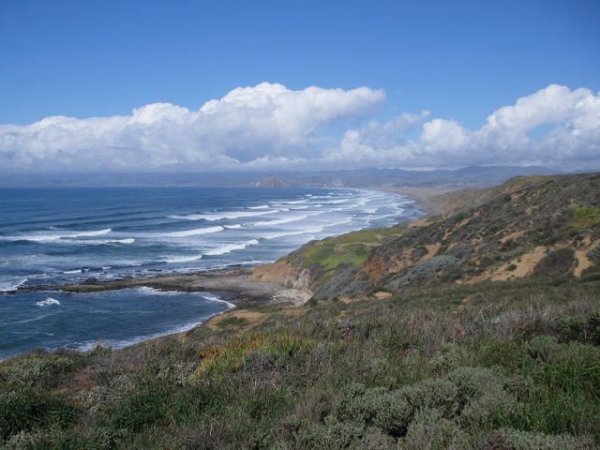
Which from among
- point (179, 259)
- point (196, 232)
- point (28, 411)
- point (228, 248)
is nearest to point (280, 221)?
point (196, 232)

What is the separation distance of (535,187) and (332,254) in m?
20.3

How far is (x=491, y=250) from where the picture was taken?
31.4 m

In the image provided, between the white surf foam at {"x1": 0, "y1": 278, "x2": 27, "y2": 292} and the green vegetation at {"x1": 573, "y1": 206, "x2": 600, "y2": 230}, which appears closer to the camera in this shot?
the green vegetation at {"x1": 573, "y1": 206, "x2": 600, "y2": 230}

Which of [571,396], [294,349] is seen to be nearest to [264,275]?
[294,349]

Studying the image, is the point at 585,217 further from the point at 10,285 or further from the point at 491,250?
the point at 10,285

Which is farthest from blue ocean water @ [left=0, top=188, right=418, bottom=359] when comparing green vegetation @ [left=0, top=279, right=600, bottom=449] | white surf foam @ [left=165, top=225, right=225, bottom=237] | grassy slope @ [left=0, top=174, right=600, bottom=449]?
green vegetation @ [left=0, top=279, right=600, bottom=449]

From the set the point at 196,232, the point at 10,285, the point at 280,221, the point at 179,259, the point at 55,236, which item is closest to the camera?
the point at 10,285

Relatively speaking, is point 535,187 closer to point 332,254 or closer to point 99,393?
A: point 332,254

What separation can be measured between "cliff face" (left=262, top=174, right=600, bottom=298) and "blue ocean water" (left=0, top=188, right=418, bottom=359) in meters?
11.3

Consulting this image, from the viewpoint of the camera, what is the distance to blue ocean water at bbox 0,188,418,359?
109ft

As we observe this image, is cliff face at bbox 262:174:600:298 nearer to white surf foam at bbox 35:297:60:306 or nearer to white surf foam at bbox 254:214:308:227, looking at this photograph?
white surf foam at bbox 35:297:60:306

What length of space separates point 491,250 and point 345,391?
2857 centimetres

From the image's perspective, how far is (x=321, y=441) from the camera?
166 inches

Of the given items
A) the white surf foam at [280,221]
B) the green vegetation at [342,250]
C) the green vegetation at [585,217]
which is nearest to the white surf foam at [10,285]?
the green vegetation at [342,250]
